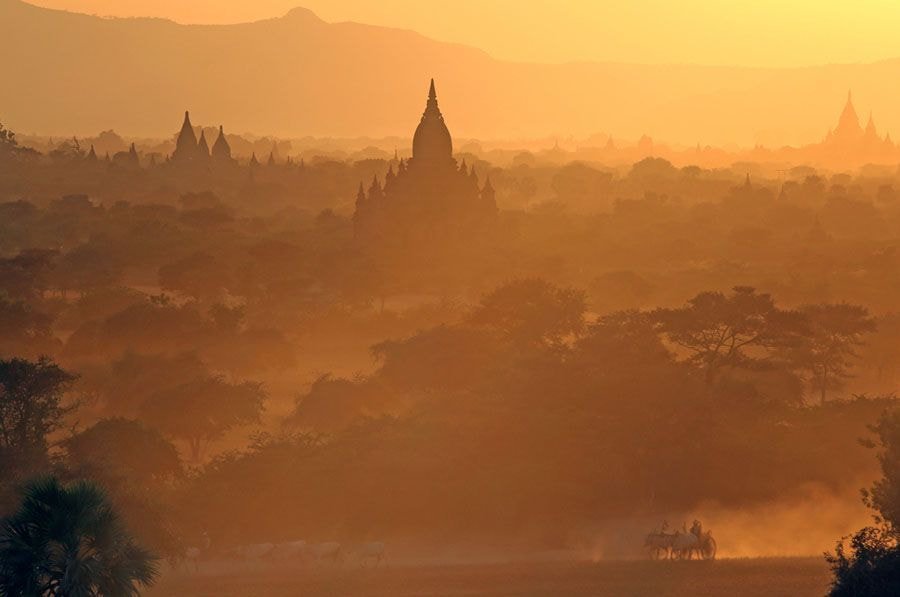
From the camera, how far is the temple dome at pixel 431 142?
66.3 metres

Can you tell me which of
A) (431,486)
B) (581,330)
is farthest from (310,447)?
(581,330)

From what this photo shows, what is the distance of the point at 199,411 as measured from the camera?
113 ft

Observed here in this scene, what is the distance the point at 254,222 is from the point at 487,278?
821 inches

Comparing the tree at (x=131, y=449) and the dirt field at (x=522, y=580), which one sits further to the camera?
the tree at (x=131, y=449)

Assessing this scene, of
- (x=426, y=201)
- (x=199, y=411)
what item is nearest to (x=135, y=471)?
(x=199, y=411)

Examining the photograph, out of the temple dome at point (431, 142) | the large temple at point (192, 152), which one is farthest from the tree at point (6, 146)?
the temple dome at point (431, 142)

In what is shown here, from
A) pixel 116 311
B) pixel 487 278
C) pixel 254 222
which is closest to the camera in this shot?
pixel 116 311

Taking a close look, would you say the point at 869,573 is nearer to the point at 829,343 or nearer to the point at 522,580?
the point at 522,580

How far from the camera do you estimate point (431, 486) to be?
2855 cm

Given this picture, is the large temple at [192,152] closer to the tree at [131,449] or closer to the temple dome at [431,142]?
the temple dome at [431,142]

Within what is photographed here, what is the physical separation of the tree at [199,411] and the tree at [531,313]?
8.28m

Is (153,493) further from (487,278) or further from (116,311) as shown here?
(487,278)

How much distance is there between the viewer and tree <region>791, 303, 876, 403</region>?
1581 inches

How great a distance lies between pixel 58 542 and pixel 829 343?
27.9 m
